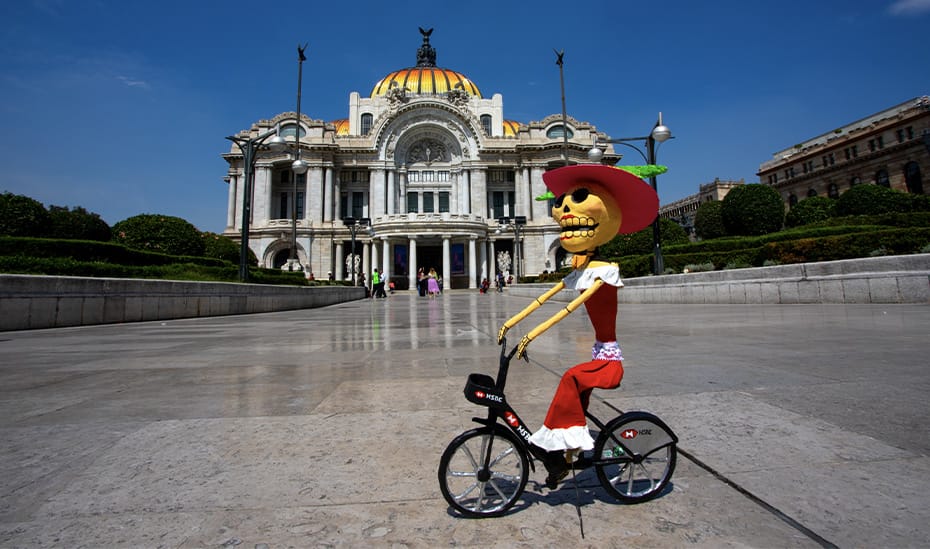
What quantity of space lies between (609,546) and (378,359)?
14.0 ft

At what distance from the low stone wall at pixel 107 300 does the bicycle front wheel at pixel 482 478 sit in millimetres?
11387

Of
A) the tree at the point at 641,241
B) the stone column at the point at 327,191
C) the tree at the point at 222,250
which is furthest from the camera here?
the stone column at the point at 327,191

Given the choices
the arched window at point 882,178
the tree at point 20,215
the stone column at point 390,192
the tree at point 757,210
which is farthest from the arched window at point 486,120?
the tree at point 20,215

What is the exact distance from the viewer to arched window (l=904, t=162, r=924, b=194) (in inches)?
1835

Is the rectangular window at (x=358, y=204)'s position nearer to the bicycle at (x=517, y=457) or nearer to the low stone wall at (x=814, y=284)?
the low stone wall at (x=814, y=284)

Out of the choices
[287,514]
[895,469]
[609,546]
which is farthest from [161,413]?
[895,469]

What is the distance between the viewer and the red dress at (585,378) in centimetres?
203

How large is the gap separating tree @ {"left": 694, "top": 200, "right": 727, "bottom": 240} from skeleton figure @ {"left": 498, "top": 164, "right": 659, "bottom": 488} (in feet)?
153

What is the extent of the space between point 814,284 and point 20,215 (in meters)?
23.5

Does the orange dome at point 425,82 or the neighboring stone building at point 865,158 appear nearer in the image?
the neighboring stone building at point 865,158

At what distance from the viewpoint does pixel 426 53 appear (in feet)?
250

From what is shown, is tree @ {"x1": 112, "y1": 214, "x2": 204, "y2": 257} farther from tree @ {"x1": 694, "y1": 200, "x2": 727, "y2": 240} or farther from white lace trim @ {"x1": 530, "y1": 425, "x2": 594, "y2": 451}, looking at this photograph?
tree @ {"x1": 694, "y1": 200, "x2": 727, "y2": 240}

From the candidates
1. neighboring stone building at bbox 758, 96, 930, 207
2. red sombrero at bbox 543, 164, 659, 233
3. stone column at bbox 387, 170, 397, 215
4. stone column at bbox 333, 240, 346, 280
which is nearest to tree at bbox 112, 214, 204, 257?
red sombrero at bbox 543, 164, 659, 233

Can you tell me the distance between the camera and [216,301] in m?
14.6
